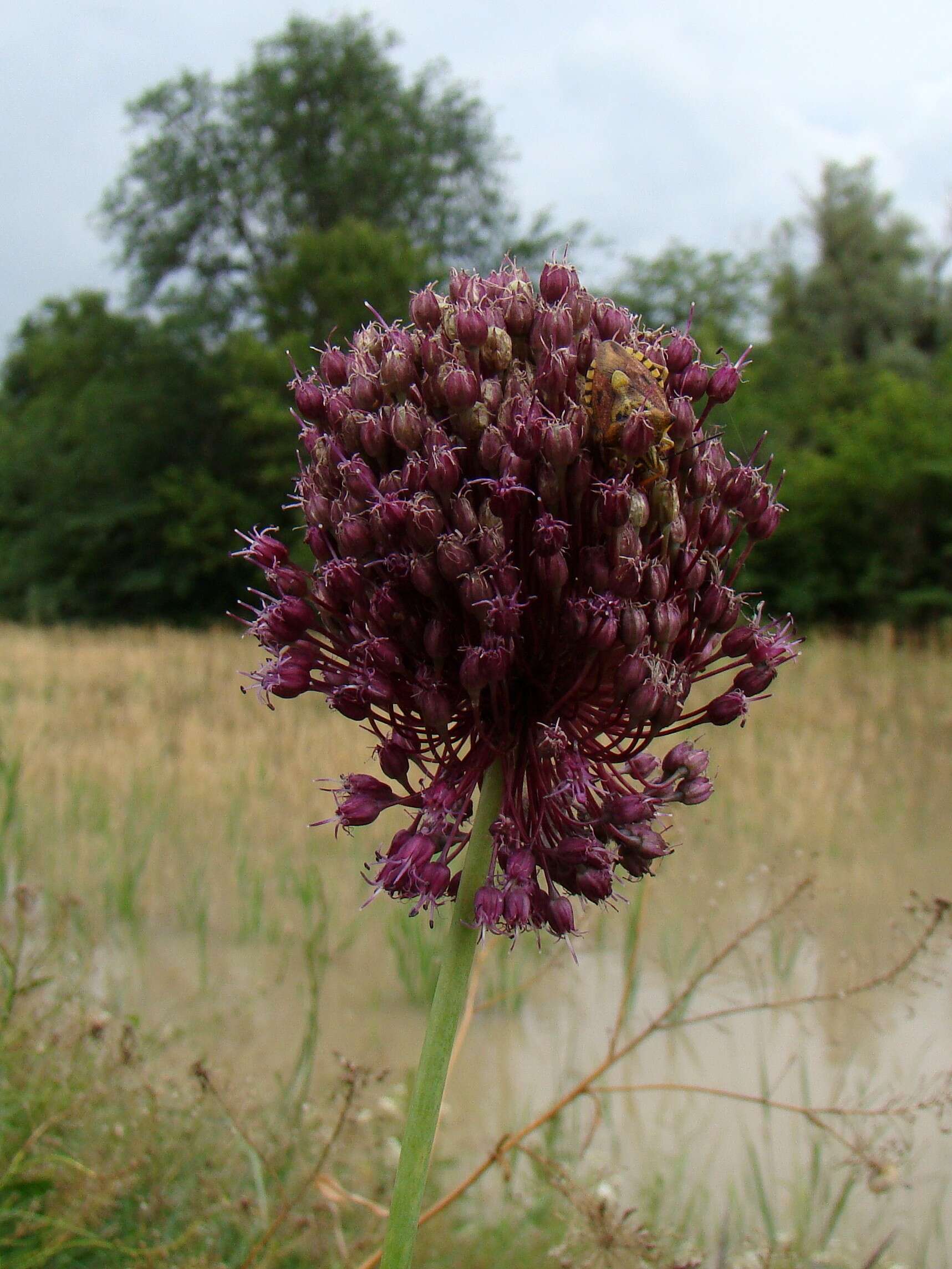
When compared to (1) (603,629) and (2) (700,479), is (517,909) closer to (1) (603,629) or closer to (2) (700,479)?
(1) (603,629)

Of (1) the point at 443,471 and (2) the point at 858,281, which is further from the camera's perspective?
(2) the point at 858,281

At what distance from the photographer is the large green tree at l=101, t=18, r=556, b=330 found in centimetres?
2412

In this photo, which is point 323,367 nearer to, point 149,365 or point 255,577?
point 255,577

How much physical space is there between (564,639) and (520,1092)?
3104 mm

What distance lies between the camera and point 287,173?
2431cm

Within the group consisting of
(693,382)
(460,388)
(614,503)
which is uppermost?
(693,382)

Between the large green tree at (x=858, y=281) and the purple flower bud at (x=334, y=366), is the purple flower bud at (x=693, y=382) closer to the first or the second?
the purple flower bud at (x=334, y=366)

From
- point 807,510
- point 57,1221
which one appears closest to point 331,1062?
point 57,1221

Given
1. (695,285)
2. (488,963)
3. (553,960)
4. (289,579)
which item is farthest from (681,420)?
(695,285)

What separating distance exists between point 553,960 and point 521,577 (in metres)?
1.18

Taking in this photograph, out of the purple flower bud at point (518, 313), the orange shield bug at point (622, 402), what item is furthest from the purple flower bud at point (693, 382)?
the purple flower bud at point (518, 313)

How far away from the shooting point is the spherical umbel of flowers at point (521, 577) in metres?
1.26

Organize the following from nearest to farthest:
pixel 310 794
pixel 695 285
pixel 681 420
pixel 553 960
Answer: pixel 681 420 < pixel 553 960 < pixel 310 794 < pixel 695 285

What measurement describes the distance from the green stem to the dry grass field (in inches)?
31.5
